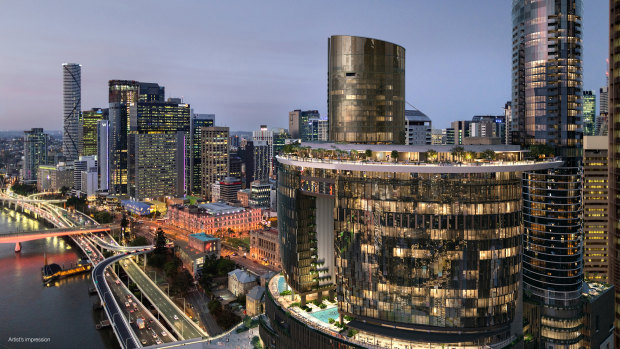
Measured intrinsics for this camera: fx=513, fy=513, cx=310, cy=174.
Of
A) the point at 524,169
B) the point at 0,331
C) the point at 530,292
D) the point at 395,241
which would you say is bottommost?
the point at 0,331

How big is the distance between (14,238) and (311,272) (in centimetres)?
13204

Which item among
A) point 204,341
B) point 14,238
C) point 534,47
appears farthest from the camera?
point 14,238

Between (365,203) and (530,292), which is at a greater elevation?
(365,203)

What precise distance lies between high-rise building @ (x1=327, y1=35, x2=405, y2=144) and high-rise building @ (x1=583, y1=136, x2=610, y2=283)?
43.1 meters

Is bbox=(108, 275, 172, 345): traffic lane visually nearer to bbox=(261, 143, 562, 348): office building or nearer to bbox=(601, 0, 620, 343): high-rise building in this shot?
bbox=(261, 143, 562, 348): office building

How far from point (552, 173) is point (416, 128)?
101629mm

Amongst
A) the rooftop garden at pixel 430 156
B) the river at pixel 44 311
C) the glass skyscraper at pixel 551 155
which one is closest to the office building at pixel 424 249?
the rooftop garden at pixel 430 156

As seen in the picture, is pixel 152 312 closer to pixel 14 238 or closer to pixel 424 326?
pixel 424 326

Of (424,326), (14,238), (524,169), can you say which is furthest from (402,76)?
(14,238)

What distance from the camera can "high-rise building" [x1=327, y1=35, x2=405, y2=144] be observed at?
93.1 m

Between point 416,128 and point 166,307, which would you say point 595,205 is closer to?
point 416,128

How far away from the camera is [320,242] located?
67688 mm

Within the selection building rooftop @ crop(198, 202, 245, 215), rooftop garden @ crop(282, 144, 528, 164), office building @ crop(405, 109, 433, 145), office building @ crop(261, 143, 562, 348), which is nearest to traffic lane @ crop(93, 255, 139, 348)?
office building @ crop(261, 143, 562, 348)

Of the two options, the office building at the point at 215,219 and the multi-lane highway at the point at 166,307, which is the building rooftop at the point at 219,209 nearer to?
the office building at the point at 215,219
